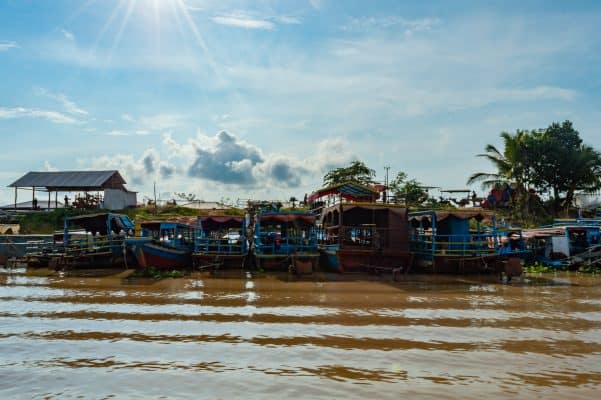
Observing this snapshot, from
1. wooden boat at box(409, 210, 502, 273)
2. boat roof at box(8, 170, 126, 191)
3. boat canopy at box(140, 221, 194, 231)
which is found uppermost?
boat roof at box(8, 170, 126, 191)

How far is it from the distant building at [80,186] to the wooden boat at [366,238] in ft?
89.6

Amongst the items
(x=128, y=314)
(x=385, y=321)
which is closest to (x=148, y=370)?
(x=128, y=314)

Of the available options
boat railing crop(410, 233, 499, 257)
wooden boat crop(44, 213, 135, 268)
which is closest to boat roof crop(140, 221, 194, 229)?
wooden boat crop(44, 213, 135, 268)

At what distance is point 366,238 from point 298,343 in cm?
1365

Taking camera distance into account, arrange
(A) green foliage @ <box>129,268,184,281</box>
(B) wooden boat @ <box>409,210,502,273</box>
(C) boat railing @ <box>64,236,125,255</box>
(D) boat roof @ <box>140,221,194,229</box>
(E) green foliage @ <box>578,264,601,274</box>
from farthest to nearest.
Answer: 1. (D) boat roof @ <box>140,221,194,229</box>
2. (E) green foliage @ <box>578,264,601,274</box>
3. (C) boat railing @ <box>64,236,125,255</box>
4. (B) wooden boat @ <box>409,210,502,273</box>
5. (A) green foliage @ <box>129,268,184,281</box>

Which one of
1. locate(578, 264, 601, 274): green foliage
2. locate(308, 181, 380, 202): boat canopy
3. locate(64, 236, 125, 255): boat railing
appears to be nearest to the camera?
locate(64, 236, 125, 255): boat railing

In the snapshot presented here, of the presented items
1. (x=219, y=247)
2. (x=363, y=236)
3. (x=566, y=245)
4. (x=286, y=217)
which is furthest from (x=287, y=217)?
(x=566, y=245)

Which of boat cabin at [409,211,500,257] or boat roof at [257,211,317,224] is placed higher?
boat roof at [257,211,317,224]

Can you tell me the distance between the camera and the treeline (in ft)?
116

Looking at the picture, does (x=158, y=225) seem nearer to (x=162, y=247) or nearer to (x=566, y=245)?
(x=162, y=247)

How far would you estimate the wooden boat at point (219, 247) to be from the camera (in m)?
20.5

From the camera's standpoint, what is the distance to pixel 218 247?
21.0 m

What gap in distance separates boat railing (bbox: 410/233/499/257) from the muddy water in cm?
478

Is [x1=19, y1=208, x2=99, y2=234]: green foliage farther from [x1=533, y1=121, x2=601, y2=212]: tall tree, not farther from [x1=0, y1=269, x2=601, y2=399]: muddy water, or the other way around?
[x1=533, y1=121, x2=601, y2=212]: tall tree
